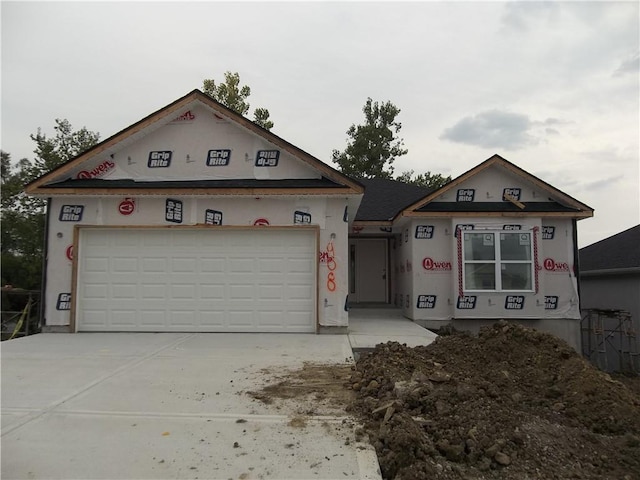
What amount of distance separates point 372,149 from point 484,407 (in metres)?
27.2

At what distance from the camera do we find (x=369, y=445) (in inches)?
144

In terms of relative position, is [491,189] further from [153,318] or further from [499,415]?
[153,318]

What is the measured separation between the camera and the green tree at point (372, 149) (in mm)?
30062

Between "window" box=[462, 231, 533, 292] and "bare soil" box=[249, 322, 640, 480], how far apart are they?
4.57m

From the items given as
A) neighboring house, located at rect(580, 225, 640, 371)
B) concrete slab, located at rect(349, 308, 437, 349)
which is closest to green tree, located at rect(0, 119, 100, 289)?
concrete slab, located at rect(349, 308, 437, 349)

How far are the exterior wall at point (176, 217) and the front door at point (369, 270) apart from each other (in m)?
5.70

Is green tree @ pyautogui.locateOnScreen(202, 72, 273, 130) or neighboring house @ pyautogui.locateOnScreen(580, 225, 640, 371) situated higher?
green tree @ pyautogui.locateOnScreen(202, 72, 273, 130)

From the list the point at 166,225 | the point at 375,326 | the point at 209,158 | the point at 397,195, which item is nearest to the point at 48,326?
the point at 166,225

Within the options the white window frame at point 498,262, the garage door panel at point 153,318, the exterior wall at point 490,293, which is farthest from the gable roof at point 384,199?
the garage door panel at point 153,318

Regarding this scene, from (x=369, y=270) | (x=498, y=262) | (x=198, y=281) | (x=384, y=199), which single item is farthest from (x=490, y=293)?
(x=198, y=281)

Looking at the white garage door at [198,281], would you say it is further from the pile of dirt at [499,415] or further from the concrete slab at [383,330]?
the pile of dirt at [499,415]

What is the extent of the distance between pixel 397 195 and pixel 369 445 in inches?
482

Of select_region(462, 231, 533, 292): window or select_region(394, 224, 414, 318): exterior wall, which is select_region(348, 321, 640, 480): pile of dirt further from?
select_region(394, 224, 414, 318): exterior wall

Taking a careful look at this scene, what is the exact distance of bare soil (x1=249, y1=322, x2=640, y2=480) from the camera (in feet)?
11.0
